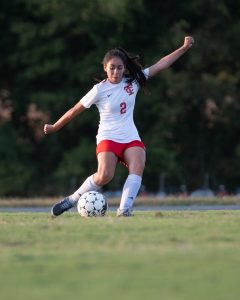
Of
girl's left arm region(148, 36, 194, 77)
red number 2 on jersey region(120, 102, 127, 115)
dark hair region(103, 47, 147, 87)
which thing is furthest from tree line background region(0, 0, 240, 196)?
red number 2 on jersey region(120, 102, 127, 115)

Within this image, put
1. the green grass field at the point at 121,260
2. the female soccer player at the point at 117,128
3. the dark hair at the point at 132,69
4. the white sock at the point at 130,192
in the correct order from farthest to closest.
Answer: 1. the dark hair at the point at 132,69
2. the female soccer player at the point at 117,128
3. the white sock at the point at 130,192
4. the green grass field at the point at 121,260

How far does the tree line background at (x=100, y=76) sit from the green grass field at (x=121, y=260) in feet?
77.5

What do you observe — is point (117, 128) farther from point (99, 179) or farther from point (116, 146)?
point (99, 179)

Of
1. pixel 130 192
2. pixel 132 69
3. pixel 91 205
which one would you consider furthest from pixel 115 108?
pixel 91 205

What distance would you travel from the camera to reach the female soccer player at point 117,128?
1401 centimetres

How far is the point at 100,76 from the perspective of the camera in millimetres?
34469

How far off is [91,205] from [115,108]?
1250 mm

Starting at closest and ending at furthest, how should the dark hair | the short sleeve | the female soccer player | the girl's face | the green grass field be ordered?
1. the green grass field
2. the female soccer player
3. the girl's face
4. the short sleeve
5. the dark hair

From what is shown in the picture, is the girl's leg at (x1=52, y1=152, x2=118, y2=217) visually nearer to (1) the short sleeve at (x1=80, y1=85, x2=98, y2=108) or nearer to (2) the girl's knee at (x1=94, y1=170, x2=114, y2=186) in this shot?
(2) the girl's knee at (x1=94, y1=170, x2=114, y2=186)

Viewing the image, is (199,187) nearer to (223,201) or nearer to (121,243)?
(223,201)

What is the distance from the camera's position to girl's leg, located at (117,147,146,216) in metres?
13.8

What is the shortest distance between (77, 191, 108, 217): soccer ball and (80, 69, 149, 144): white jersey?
757mm

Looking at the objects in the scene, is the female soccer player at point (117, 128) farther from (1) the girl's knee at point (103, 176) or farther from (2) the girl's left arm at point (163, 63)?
(2) the girl's left arm at point (163, 63)

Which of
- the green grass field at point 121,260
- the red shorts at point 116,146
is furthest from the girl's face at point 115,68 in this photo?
the green grass field at point 121,260
